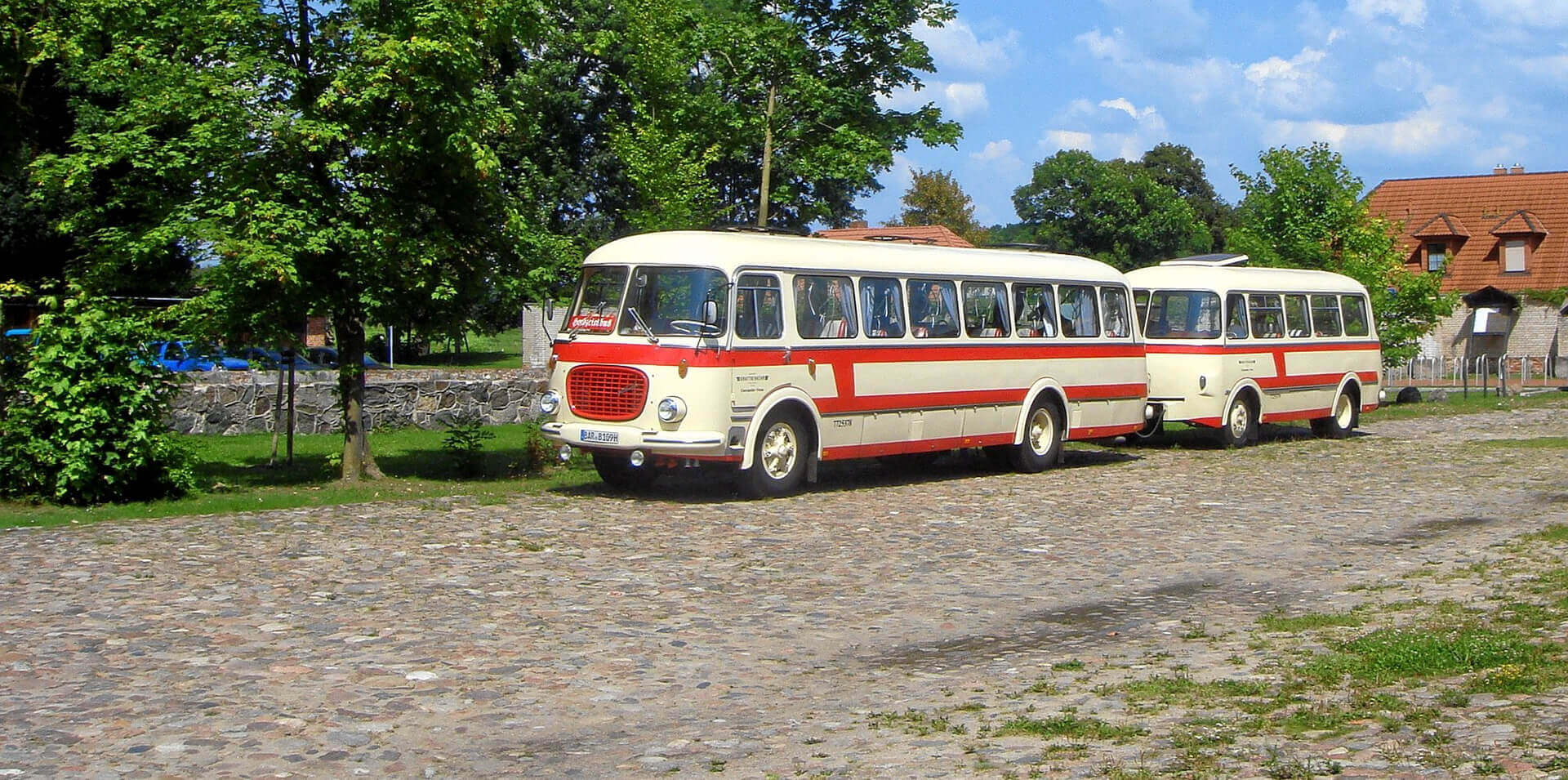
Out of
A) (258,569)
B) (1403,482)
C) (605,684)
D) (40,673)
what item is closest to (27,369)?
(258,569)

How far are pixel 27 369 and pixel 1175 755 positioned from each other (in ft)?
42.1

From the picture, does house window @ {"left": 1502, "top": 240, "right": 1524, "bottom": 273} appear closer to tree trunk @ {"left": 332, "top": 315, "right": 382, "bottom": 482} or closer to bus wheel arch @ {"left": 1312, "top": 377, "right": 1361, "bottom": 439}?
bus wheel arch @ {"left": 1312, "top": 377, "right": 1361, "bottom": 439}

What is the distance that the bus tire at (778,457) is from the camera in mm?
17500

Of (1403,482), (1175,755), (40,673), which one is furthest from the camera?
(1403,482)

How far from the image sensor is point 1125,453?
83.5ft

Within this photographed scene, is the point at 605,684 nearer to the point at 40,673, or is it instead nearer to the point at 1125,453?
the point at 40,673

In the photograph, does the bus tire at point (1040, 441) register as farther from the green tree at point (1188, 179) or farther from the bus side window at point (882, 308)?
the green tree at point (1188, 179)

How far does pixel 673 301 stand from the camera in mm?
17219

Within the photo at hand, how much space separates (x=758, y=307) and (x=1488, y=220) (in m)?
57.9

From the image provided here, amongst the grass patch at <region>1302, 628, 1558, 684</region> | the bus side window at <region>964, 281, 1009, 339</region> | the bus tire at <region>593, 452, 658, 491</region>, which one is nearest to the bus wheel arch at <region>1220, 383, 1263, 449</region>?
the bus side window at <region>964, 281, 1009, 339</region>

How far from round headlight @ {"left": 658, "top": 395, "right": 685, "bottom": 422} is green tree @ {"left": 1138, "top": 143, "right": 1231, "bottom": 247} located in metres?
79.4

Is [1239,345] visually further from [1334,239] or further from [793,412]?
[1334,239]

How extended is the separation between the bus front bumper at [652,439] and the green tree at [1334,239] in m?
27.4

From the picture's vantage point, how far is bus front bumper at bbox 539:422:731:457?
1662cm
